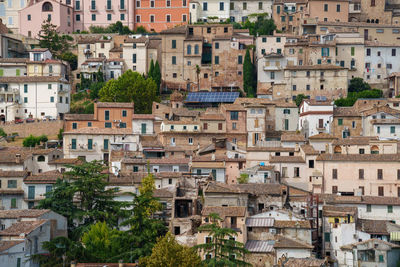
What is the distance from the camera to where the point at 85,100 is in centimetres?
8531

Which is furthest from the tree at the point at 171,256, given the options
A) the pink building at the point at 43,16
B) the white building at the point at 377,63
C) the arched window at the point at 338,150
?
the pink building at the point at 43,16

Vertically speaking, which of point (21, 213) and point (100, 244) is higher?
point (21, 213)

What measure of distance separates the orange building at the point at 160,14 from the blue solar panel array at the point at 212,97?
20.0 m

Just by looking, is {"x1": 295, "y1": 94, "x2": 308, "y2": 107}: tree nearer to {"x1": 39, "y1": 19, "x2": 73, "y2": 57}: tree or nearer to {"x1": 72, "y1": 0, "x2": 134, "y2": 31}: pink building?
{"x1": 39, "y1": 19, "x2": 73, "y2": 57}: tree

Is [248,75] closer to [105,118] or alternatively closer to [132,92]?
[132,92]

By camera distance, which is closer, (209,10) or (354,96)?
(354,96)

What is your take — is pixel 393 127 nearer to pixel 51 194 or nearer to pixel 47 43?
pixel 51 194

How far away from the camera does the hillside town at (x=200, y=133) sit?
52938 mm

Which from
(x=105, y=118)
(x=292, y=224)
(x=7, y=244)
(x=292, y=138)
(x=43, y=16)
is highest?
(x=43, y=16)

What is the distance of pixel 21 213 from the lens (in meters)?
54.9

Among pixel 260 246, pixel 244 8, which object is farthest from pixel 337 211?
pixel 244 8

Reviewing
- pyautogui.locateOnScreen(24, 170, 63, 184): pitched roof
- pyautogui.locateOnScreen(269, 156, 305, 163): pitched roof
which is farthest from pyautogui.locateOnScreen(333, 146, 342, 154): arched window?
pyautogui.locateOnScreen(24, 170, 63, 184): pitched roof

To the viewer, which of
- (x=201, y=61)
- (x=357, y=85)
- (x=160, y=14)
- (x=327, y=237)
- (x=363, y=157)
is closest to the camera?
(x=327, y=237)

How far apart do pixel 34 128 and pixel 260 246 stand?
1232 inches
